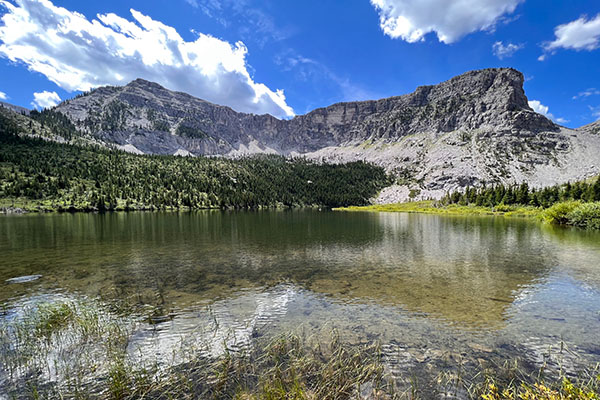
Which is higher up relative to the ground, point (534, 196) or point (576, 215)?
point (534, 196)

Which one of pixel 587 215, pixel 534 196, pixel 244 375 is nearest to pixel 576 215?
pixel 587 215

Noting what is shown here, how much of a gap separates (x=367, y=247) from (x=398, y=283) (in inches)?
634

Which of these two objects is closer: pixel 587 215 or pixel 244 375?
pixel 244 375

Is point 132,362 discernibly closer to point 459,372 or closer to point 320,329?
point 320,329

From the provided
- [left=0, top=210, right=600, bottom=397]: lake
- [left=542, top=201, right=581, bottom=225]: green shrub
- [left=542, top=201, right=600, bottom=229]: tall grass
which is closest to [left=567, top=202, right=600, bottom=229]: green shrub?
[left=542, top=201, right=600, bottom=229]: tall grass

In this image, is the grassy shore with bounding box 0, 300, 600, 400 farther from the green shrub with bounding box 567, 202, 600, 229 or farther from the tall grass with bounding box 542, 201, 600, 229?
the tall grass with bounding box 542, 201, 600, 229

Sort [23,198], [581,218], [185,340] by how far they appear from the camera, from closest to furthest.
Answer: [185,340]
[581,218]
[23,198]

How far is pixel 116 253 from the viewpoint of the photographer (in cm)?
3131

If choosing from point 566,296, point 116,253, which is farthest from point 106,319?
point 566,296

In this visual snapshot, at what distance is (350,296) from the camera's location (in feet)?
58.2

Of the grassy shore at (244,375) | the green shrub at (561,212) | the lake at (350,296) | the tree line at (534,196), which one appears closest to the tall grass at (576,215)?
the green shrub at (561,212)

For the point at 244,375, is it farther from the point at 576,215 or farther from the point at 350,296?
the point at 576,215

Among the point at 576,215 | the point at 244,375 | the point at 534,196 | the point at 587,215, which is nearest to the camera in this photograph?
the point at 244,375

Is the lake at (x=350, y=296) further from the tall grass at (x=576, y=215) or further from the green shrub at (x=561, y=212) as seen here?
the green shrub at (x=561, y=212)
